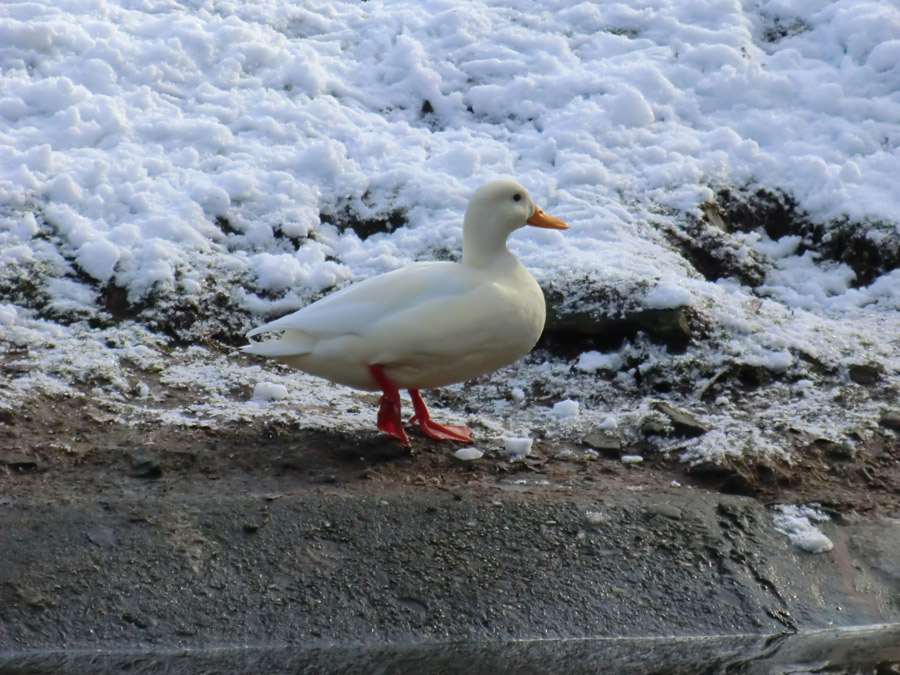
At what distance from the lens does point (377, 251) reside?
21.0 ft

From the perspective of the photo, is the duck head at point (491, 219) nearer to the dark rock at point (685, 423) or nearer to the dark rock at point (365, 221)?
the dark rock at point (685, 423)

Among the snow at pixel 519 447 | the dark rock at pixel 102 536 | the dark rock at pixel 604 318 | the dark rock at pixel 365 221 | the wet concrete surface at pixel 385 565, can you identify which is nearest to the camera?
the wet concrete surface at pixel 385 565

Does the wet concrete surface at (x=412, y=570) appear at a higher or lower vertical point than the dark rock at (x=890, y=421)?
lower

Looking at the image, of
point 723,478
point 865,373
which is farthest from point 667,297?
point 723,478

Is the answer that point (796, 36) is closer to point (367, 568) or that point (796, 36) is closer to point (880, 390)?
point (880, 390)

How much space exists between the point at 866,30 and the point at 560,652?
6275 millimetres

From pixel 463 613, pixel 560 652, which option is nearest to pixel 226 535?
pixel 463 613

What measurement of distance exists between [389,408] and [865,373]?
96.0 inches

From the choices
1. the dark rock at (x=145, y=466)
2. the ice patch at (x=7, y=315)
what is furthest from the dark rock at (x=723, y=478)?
the ice patch at (x=7, y=315)

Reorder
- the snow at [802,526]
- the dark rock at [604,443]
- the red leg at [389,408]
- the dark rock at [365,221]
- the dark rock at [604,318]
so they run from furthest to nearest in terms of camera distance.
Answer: the dark rock at [365,221], the dark rock at [604,318], the dark rock at [604,443], the red leg at [389,408], the snow at [802,526]

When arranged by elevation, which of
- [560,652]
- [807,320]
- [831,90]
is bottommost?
[560,652]

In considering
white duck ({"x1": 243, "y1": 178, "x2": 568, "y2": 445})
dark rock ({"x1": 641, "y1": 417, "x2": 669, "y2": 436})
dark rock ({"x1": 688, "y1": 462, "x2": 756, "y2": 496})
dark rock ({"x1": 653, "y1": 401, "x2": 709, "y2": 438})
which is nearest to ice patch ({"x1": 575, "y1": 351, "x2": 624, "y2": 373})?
dark rock ({"x1": 653, "y1": 401, "x2": 709, "y2": 438})

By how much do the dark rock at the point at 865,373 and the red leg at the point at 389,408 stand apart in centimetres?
233

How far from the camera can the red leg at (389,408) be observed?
4773mm
